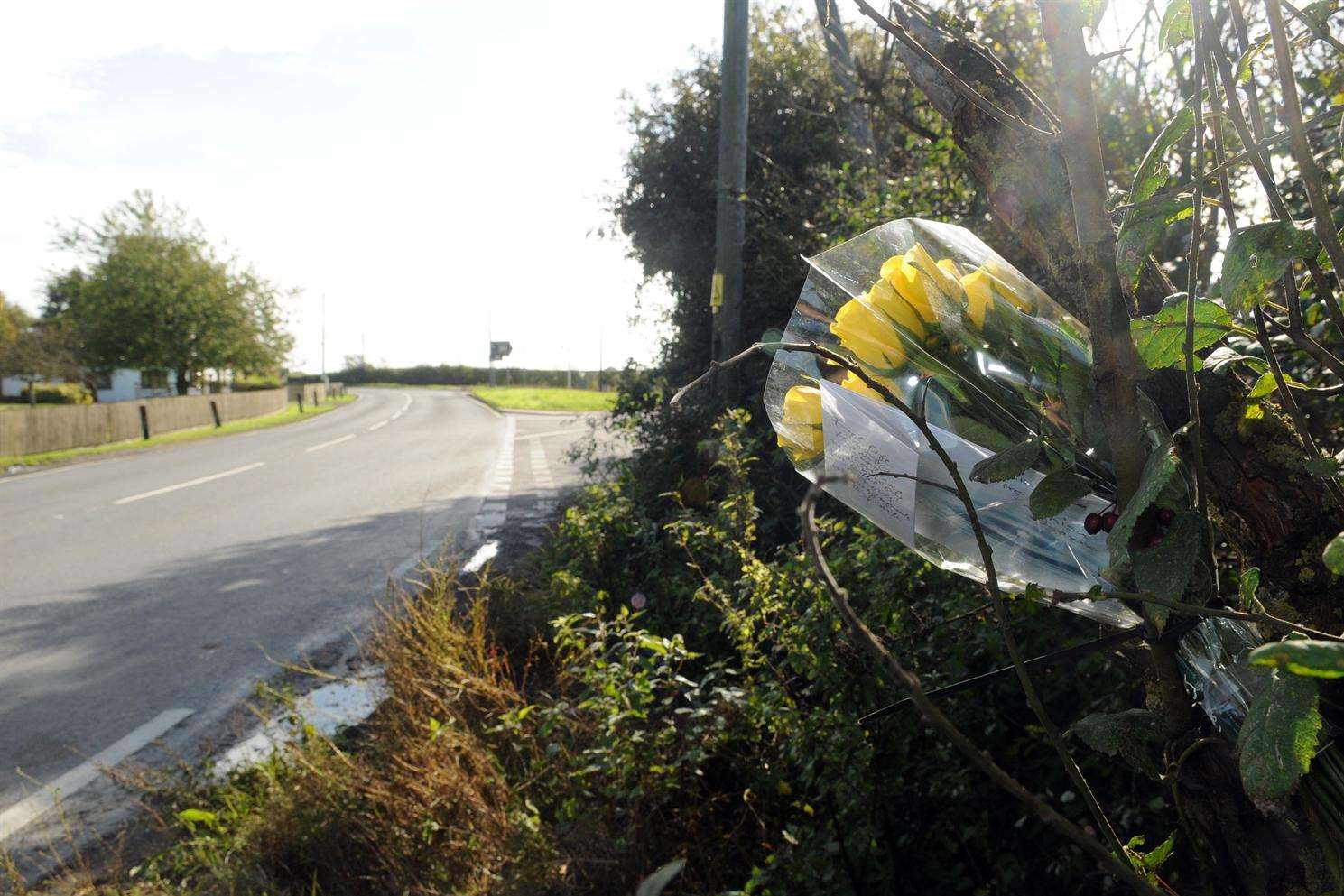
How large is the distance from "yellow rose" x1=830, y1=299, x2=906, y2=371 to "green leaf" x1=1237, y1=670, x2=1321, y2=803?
15.2 inches

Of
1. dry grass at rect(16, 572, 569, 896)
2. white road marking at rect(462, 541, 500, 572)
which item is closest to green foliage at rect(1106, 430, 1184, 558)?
dry grass at rect(16, 572, 569, 896)

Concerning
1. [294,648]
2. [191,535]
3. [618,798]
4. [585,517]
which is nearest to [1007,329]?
[618,798]

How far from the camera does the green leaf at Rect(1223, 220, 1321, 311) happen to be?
707 millimetres

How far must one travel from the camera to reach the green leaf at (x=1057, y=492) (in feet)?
2.52

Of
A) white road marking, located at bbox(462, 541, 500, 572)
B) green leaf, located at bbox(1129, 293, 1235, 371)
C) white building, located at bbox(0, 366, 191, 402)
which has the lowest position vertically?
white road marking, located at bbox(462, 541, 500, 572)

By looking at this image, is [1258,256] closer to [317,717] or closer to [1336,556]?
[1336,556]

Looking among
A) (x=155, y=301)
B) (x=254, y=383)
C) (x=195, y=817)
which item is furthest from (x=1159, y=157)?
(x=254, y=383)

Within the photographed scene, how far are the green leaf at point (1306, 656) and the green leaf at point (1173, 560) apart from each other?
0.70ft

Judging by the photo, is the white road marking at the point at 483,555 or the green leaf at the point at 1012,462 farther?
the white road marking at the point at 483,555

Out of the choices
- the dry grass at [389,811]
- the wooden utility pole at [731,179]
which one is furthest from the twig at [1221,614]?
the wooden utility pole at [731,179]

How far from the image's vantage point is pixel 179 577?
288 inches

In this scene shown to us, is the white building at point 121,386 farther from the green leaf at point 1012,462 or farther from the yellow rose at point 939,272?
the green leaf at point 1012,462

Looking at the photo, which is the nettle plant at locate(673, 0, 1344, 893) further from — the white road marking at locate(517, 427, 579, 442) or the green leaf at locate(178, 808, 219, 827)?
the white road marking at locate(517, 427, 579, 442)

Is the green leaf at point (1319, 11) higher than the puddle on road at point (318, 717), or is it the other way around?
the green leaf at point (1319, 11)
